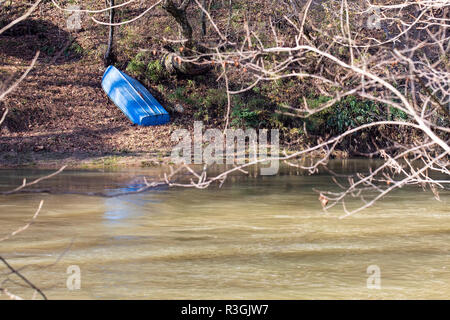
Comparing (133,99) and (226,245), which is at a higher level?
(133,99)

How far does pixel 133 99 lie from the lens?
21875 mm

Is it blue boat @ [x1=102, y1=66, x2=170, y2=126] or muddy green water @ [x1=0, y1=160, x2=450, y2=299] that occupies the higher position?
blue boat @ [x1=102, y1=66, x2=170, y2=126]

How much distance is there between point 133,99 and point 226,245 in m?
13.1

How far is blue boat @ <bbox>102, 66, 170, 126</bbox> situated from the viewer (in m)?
21.5

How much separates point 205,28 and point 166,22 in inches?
78.2

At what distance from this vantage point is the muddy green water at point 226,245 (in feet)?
24.2

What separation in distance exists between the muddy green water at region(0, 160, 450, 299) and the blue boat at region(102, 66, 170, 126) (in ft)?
23.6

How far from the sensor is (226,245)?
9.37 meters

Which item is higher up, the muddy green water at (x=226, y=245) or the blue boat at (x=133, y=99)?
the blue boat at (x=133, y=99)

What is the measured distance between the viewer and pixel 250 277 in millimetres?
7785

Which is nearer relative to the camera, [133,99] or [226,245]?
[226,245]

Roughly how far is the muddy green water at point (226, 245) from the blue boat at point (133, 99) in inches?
283
